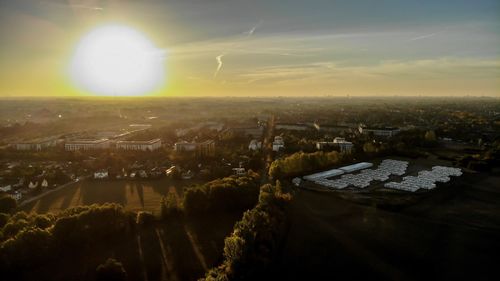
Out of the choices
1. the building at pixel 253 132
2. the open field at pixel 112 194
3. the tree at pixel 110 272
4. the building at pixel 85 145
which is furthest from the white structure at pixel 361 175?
the building at pixel 85 145

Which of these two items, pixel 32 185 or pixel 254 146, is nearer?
pixel 32 185

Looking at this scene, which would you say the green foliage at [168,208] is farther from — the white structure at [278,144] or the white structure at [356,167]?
the white structure at [278,144]

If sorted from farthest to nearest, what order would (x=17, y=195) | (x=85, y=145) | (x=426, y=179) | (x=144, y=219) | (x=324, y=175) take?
(x=85, y=145)
(x=324, y=175)
(x=426, y=179)
(x=17, y=195)
(x=144, y=219)

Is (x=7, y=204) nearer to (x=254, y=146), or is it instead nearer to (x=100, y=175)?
(x=100, y=175)

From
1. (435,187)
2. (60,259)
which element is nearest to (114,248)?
(60,259)

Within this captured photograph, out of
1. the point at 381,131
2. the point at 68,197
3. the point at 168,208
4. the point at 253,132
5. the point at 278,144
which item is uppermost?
the point at 381,131

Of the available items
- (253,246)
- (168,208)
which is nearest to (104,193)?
(168,208)

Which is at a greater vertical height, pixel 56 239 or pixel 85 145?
pixel 56 239
